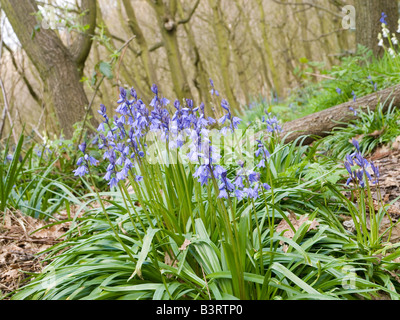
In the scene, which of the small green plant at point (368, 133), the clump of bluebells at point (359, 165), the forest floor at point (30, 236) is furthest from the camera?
the small green plant at point (368, 133)

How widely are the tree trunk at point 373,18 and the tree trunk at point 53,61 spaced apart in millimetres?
5133

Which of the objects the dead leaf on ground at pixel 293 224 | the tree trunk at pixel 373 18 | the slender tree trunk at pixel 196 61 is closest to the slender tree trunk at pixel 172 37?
the slender tree trunk at pixel 196 61

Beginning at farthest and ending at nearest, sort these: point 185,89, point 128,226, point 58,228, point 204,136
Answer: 1. point 185,89
2. point 58,228
3. point 128,226
4. point 204,136

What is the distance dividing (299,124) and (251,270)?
11.0ft

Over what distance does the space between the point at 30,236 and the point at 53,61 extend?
11.8 feet

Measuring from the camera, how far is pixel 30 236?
10.1 feet

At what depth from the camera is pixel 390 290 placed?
6.06 feet

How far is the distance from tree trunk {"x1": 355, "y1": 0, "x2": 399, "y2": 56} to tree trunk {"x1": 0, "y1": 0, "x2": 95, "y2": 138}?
16.8ft

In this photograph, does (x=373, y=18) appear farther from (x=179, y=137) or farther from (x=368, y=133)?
(x=179, y=137)

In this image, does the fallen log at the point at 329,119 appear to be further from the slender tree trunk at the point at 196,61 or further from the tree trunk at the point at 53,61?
the slender tree trunk at the point at 196,61

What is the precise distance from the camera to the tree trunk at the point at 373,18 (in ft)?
21.5

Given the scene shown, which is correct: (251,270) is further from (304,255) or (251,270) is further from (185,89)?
(185,89)

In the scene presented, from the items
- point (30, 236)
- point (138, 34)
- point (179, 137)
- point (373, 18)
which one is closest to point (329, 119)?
point (373, 18)
